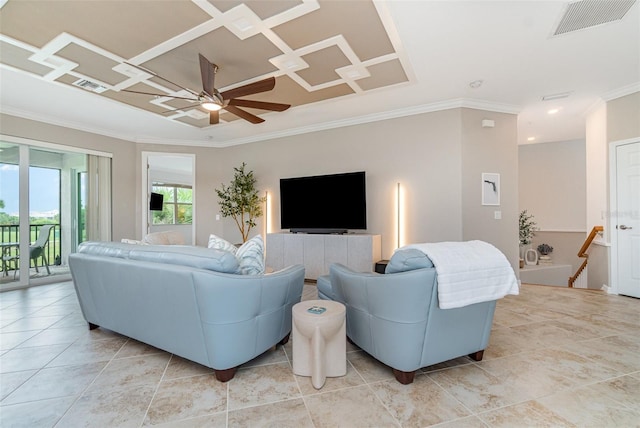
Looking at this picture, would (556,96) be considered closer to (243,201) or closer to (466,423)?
(466,423)

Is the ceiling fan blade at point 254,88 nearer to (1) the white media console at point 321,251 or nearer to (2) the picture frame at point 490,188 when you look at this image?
(1) the white media console at point 321,251

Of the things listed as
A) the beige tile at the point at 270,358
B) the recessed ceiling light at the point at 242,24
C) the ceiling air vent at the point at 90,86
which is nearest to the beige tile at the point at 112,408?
the beige tile at the point at 270,358

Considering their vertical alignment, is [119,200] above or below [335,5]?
below

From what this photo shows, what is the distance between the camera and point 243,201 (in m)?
5.43

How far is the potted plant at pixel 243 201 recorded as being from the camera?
215 inches

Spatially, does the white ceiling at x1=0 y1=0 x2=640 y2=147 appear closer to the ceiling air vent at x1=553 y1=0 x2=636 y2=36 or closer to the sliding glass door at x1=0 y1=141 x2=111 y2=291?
the ceiling air vent at x1=553 y1=0 x2=636 y2=36

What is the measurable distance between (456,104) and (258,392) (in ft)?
13.7

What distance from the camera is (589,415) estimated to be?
1557 millimetres

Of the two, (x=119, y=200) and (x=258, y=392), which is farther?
(x=119, y=200)

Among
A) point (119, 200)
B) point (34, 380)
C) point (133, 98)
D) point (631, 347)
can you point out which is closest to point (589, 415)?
point (631, 347)

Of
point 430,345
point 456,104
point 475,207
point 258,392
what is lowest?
point 258,392

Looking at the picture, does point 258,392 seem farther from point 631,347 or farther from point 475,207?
point 475,207

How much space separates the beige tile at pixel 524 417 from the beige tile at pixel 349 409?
52cm

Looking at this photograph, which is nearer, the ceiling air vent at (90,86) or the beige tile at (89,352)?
the beige tile at (89,352)
